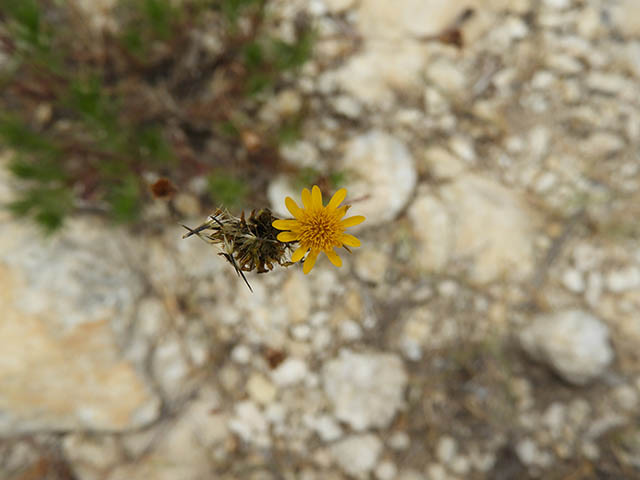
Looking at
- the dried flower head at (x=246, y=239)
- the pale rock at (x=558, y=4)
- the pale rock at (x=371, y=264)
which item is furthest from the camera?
the pale rock at (x=558, y=4)

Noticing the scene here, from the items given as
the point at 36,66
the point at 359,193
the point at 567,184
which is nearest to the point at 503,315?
the point at 567,184

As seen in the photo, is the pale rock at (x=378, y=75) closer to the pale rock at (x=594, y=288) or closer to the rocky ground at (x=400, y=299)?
the rocky ground at (x=400, y=299)

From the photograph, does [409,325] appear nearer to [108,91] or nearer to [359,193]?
[359,193]

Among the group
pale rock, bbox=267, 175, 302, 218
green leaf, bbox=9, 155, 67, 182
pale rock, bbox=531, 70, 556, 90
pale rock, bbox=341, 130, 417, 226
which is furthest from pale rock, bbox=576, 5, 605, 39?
green leaf, bbox=9, 155, 67, 182

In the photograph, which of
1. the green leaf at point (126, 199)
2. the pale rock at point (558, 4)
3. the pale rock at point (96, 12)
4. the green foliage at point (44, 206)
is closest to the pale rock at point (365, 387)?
the green leaf at point (126, 199)

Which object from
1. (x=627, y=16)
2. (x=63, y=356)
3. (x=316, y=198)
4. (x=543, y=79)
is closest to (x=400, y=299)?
(x=316, y=198)

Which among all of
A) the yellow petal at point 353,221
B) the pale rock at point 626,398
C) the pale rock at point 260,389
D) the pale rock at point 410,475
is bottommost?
the pale rock at point 626,398

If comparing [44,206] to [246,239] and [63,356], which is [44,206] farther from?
[246,239]
